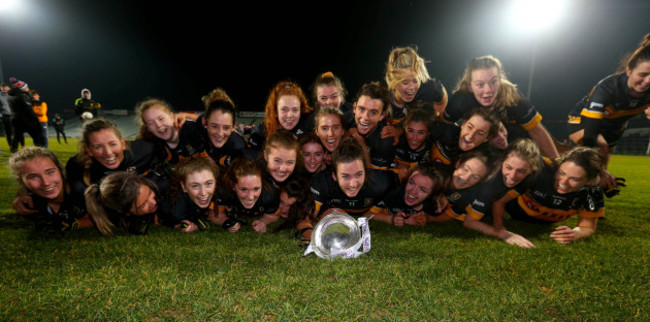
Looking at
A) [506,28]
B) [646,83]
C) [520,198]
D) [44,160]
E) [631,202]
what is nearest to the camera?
[44,160]

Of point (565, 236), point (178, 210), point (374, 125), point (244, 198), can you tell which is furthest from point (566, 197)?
point (178, 210)

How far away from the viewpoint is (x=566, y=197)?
3.37 metres

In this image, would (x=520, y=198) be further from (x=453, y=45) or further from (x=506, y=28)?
A: (x=453, y=45)

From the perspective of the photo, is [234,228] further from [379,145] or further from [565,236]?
[565,236]

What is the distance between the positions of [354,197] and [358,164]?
0.51 m

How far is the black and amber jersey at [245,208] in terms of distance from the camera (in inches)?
138

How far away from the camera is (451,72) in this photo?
28188mm

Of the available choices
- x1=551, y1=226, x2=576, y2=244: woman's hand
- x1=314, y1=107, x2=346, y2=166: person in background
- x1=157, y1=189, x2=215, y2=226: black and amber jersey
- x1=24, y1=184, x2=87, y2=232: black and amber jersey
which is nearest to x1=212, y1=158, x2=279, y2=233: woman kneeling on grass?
x1=157, y1=189, x2=215, y2=226: black and amber jersey

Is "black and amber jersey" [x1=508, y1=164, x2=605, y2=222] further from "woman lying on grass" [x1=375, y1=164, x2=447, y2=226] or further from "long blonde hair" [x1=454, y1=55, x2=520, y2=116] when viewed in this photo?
"woman lying on grass" [x1=375, y1=164, x2=447, y2=226]

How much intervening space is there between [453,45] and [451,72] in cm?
245

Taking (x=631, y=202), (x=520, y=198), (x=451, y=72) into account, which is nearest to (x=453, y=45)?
(x=451, y=72)

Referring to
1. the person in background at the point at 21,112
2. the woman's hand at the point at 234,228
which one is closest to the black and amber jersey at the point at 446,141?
the woman's hand at the point at 234,228

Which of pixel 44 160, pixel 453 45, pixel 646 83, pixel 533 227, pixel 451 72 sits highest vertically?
pixel 453 45

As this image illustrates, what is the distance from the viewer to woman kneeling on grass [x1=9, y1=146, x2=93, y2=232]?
113 inches
